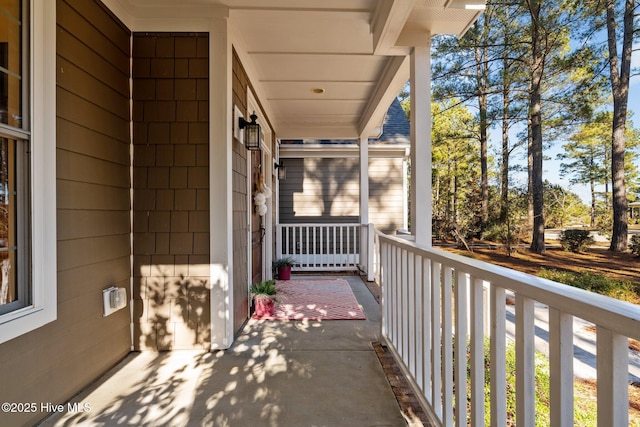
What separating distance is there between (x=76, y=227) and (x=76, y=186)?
255 mm

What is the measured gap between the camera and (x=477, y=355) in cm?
128

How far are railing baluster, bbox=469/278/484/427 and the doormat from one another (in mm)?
2214

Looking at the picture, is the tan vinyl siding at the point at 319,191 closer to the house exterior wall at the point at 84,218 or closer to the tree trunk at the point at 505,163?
the tree trunk at the point at 505,163

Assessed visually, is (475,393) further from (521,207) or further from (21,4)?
(521,207)

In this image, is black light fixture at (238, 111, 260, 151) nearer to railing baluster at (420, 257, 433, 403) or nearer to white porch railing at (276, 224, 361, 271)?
railing baluster at (420, 257, 433, 403)

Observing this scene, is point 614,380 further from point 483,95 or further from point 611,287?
point 483,95

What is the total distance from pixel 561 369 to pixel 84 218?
8.26 ft

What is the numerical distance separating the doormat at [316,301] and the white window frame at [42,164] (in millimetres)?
2023

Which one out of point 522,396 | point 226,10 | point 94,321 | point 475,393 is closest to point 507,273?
point 522,396

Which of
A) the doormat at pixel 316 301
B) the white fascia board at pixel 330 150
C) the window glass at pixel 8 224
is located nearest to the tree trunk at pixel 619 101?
the white fascia board at pixel 330 150

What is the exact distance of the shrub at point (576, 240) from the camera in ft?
28.2

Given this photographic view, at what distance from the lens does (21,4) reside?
168 cm

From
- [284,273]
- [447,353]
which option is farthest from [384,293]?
→ [284,273]

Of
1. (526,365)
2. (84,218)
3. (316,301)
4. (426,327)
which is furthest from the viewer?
(316,301)
